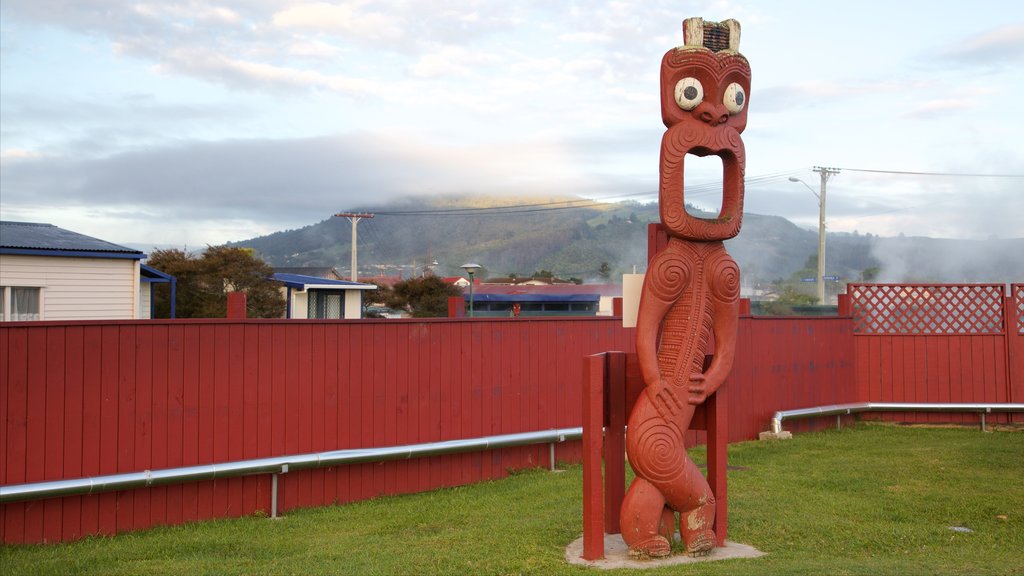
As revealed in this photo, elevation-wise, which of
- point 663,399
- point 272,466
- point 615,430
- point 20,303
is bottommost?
point 272,466

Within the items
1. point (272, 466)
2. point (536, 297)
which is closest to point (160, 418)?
point (272, 466)

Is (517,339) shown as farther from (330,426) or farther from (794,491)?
(794,491)

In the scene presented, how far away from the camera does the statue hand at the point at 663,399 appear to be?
6336mm

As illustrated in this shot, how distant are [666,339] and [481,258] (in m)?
147

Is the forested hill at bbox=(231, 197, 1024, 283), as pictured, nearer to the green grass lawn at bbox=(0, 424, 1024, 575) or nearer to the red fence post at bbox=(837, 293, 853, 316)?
Answer: the red fence post at bbox=(837, 293, 853, 316)

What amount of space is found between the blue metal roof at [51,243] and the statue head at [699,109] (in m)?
14.0

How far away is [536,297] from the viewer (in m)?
50.9

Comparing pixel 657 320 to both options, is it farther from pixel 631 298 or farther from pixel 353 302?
pixel 353 302

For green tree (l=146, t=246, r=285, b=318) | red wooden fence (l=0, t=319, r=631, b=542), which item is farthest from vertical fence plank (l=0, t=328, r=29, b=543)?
green tree (l=146, t=246, r=285, b=318)

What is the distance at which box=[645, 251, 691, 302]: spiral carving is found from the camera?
21.2 feet

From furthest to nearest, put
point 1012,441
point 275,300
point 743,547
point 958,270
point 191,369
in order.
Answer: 1. point 958,270
2. point 275,300
3. point 1012,441
4. point 191,369
5. point 743,547

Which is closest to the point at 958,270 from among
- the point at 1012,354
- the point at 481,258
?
the point at 1012,354

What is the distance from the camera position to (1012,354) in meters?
13.2

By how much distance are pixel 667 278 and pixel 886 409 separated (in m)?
8.35
